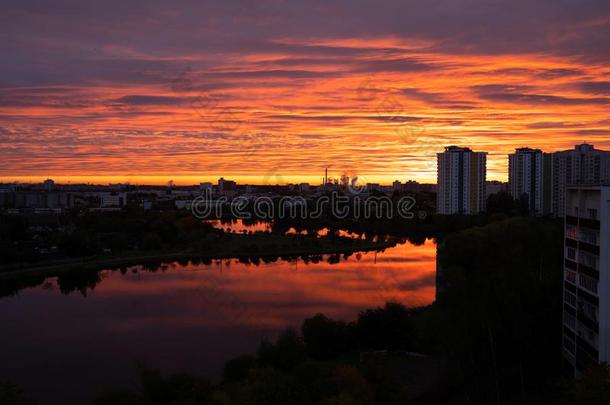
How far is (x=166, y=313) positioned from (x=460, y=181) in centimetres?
1714

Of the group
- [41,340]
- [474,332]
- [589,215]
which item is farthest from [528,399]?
[41,340]

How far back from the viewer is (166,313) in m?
6.35

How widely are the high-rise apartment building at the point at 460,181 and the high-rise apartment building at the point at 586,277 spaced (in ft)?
58.1

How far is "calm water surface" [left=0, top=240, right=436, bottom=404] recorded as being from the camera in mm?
4477

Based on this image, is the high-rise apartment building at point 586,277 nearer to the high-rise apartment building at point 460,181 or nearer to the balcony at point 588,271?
the balcony at point 588,271

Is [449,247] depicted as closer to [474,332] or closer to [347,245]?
[474,332]

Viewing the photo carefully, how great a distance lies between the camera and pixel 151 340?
206 inches

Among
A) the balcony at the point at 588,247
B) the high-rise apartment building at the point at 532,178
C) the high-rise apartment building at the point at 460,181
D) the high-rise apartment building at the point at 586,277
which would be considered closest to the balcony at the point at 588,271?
the high-rise apartment building at the point at 586,277

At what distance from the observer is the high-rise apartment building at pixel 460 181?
21.6m

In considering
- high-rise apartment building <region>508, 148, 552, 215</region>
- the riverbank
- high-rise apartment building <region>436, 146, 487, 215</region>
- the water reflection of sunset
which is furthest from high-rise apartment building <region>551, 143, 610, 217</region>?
the water reflection of sunset

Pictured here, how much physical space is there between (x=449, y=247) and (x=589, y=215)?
2329 millimetres

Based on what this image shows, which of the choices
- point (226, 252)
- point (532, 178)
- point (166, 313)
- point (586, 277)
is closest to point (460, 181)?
point (532, 178)

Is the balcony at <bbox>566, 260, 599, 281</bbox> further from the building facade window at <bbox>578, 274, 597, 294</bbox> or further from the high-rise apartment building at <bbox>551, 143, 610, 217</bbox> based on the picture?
the high-rise apartment building at <bbox>551, 143, 610, 217</bbox>

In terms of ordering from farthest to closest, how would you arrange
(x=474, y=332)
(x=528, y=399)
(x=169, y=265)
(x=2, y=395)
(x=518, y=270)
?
(x=169, y=265), (x=518, y=270), (x=474, y=332), (x=528, y=399), (x=2, y=395)
